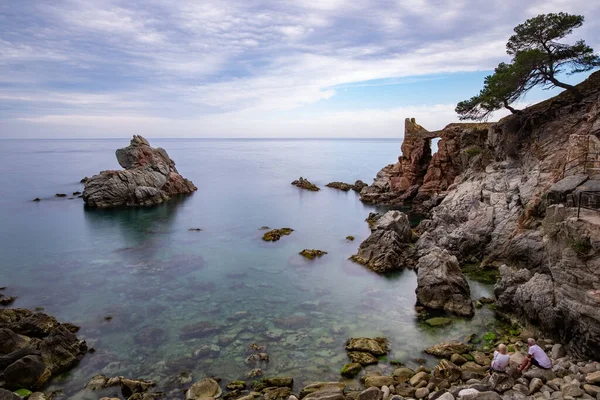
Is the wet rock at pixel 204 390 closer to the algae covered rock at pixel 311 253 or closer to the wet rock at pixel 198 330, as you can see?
the wet rock at pixel 198 330

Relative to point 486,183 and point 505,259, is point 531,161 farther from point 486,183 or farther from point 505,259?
point 505,259

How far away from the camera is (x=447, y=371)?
61.2 ft

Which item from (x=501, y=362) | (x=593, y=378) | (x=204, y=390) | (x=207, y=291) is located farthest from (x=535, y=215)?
(x=204, y=390)

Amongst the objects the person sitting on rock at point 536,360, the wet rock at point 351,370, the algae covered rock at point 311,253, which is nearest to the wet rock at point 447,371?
the person sitting on rock at point 536,360

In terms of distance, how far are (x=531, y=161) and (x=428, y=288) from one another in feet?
61.9

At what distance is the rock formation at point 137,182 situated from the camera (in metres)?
70.3

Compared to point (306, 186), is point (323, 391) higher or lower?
lower

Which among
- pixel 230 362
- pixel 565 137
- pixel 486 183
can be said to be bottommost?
pixel 230 362

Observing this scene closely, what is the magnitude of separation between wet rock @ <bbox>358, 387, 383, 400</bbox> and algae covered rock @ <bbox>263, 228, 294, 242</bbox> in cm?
3218

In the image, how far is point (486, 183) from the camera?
41562mm

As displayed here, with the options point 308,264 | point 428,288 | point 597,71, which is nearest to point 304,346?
point 428,288

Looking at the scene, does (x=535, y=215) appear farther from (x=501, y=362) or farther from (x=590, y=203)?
(x=501, y=362)

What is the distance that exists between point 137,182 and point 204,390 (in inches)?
2427

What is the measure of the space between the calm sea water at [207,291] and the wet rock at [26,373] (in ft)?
3.87
